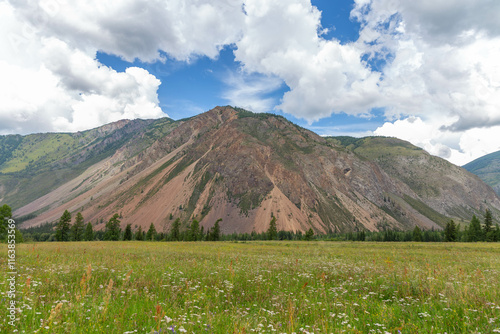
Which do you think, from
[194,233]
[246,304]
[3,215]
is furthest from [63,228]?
[246,304]

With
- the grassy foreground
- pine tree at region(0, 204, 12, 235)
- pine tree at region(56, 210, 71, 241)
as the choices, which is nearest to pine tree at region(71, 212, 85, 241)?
pine tree at region(56, 210, 71, 241)

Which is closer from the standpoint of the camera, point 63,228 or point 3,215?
point 3,215

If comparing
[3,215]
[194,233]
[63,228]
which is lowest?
[194,233]

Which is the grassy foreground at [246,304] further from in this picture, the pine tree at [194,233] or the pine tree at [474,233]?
the pine tree at [474,233]

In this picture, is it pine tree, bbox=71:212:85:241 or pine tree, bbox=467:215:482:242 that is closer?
pine tree, bbox=71:212:85:241

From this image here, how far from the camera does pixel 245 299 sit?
9.17 meters

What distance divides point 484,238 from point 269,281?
111264mm

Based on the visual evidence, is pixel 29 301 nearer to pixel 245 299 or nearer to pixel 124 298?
pixel 124 298

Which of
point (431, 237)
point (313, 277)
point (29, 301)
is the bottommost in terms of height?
point (431, 237)

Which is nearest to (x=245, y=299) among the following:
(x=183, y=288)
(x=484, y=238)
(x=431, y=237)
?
(x=183, y=288)

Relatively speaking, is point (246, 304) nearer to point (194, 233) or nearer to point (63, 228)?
point (194, 233)

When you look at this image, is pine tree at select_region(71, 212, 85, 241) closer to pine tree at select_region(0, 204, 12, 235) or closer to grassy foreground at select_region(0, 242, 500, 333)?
pine tree at select_region(0, 204, 12, 235)

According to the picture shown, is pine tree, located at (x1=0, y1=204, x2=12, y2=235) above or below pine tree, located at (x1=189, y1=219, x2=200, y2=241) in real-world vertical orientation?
above

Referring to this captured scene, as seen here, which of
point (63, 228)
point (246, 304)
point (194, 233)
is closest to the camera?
point (246, 304)
